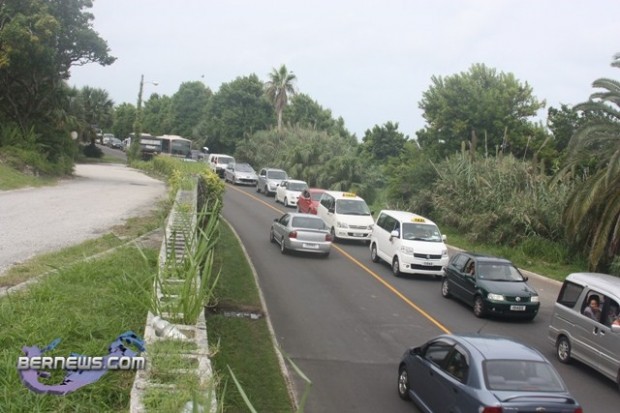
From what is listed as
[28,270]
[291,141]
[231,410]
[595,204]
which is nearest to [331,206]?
[595,204]

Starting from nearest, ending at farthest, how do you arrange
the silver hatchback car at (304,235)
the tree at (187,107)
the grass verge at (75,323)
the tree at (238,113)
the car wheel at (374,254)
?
the grass verge at (75,323) → the silver hatchback car at (304,235) → the car wheel at (374,254) → the tree at (238,113) → the tree at (187,107)

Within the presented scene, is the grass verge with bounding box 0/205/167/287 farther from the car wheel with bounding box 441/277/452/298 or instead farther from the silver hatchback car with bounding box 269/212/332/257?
the car wheel with bounding box 441/277/452/298

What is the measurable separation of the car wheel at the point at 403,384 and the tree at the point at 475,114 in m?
34.3

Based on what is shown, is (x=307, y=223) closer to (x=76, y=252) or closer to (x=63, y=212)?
(x=63, y=212)

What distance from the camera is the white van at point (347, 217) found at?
25.5m

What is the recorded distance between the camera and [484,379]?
780 centimetres

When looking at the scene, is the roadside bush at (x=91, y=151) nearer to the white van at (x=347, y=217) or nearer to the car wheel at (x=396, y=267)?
the white van at (x=347, y=217)

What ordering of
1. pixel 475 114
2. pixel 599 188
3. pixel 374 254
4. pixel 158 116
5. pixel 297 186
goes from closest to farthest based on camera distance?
pixel 599 188 < pixel 374 254 < pixel 297 186 < pixel 475 114 < pixel 158 116

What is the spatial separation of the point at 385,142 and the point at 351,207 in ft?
134

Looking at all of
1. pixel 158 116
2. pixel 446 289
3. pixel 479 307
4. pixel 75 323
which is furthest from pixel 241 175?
pixel 158 116

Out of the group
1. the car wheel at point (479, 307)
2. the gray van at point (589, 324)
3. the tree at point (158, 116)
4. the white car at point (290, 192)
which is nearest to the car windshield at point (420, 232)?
the car wheel at point (479, 307)

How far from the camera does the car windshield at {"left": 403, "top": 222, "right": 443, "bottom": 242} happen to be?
65.8 ft

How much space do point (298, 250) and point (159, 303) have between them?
14.6 m

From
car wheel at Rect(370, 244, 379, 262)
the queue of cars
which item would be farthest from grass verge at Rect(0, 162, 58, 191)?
car wheel at Rect(370, 244, 379, 262)
